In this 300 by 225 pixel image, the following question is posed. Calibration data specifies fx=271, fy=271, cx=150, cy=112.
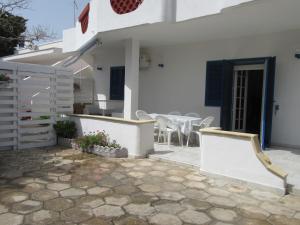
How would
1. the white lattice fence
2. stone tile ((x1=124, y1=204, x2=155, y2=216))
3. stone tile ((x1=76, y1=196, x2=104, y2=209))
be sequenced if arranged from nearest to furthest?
stone tile ((x1=124, y1=204, x2=155, y2=216)), stone tile ((x1=76, y1=196, x2=104, y2=209)), the white lattice fence

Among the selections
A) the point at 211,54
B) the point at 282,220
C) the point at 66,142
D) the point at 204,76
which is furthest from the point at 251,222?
the point at 211,54

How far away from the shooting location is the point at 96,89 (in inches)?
527

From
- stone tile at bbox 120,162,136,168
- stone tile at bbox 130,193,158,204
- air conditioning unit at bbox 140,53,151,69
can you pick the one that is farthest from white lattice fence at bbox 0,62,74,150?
stone tile at bbox 130,193,158,204

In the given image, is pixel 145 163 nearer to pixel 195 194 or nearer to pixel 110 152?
pixel 110 152

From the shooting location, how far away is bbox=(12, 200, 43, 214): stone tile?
150 inches

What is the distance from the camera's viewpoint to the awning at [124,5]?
778 centimetres

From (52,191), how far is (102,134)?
301 centimetres

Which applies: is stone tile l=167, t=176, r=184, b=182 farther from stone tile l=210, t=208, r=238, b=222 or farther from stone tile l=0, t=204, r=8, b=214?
stone tile l=0, t=204, r=8, b=214

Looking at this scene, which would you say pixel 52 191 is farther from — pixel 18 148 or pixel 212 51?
pixel 212 51

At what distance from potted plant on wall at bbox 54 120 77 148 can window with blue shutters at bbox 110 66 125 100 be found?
13.2 feet

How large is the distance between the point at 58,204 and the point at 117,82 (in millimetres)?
8756

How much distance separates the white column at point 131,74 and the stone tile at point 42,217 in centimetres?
603

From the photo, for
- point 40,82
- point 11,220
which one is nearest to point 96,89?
point 40,82

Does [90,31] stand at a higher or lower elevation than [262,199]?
higher
